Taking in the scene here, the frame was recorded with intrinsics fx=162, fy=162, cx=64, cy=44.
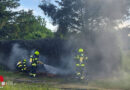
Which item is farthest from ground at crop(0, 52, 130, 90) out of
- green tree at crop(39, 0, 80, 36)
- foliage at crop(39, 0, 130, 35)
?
green tree at crop(39, 0, 80, 36)

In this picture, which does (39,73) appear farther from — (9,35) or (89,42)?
(9,35)

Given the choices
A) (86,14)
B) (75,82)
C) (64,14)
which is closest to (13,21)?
(64,14)

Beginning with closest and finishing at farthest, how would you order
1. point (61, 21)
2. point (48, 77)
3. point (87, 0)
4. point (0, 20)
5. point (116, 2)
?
point (48, 77) → point (116, 2) → point (87, 0) → point (61, 21) → point (0, 20)

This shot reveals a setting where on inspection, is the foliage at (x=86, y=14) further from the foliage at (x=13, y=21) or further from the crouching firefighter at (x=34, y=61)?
the foliage at (x=13, y=21)

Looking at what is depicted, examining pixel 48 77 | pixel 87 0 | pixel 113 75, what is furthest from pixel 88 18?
pixel 48 77

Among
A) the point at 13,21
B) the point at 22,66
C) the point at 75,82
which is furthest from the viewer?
the point at 13,21

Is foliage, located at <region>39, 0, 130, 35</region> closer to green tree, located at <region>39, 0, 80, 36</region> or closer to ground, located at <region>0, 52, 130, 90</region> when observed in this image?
green tree, located at <region>39, 0, 80, 36</region>

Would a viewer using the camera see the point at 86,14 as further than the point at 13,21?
No

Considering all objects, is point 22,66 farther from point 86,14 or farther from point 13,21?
point 13,21

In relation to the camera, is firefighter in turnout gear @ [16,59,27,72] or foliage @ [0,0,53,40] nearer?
firefighter in turnout gear @ [16,59,27,72]

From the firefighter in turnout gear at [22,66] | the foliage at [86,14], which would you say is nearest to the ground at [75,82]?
the firefighter in turnout gear at [22,66]

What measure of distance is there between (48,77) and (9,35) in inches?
484

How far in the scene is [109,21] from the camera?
14.0 m

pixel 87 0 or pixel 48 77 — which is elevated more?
pixel 87 0
